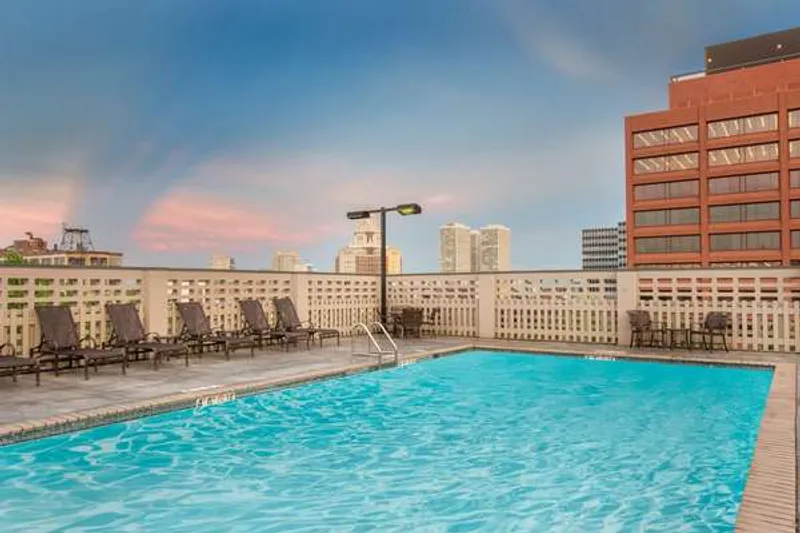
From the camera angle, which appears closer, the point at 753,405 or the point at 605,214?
the point at 753,405

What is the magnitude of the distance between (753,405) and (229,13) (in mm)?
15239

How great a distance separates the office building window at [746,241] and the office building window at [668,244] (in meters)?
1.65

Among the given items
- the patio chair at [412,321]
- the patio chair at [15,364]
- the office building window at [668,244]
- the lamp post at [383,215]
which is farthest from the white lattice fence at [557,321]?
the office building window at [668,244]

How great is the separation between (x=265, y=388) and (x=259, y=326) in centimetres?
375

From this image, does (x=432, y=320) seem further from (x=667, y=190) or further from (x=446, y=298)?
(x=667, y=190)

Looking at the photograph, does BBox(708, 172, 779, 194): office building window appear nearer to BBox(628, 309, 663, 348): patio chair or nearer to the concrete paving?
BBox(628, 309, 663, 348): patio chair

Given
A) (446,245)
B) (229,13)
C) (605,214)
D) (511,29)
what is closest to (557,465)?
(229,13)

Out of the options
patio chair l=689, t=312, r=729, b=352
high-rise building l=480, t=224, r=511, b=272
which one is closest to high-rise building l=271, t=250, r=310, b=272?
patio chair l=689, t=312, r=729, b=352

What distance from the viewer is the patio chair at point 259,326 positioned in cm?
1034

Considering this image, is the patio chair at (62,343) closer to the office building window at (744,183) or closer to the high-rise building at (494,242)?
the high-rise building at (494,242)

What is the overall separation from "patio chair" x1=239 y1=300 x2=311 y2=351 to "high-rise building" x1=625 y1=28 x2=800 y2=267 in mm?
48260

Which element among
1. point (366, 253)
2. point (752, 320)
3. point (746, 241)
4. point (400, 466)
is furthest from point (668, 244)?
point (400, 466)

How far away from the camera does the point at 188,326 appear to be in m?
9.41

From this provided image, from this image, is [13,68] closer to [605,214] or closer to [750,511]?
[750,511]
